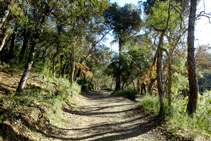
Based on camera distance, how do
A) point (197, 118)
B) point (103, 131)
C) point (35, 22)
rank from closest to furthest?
point (103, 131)
point (197, 118)
point (35, 22)

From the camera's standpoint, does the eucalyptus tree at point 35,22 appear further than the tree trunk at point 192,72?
Yes

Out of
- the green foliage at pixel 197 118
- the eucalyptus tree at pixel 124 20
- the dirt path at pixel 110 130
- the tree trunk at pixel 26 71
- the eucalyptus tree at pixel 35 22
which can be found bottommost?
the dirt path at pixel 110 130

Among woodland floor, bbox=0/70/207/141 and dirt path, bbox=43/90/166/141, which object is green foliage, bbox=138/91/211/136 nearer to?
woodland floor, bbox=0/70/207/141

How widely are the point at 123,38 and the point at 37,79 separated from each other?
48.7ft

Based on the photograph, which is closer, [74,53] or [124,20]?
[74,53]

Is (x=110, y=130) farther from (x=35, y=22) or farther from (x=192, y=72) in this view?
(x=35, y=22)

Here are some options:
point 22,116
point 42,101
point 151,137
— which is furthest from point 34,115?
point 151,137

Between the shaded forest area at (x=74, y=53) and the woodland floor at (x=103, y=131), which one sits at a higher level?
the shaded forest area at (x=74, y=53)

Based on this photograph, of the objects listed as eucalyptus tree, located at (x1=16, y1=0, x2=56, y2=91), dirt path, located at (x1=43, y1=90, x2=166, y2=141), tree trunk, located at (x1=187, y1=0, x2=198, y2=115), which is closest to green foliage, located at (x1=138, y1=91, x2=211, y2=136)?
tree trunk, located at (x1=187, y1=0, x2=198, y2=115)

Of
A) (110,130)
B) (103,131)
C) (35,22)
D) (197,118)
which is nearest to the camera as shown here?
(103,131)

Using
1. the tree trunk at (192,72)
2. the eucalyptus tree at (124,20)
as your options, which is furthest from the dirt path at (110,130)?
the eucalyptus tree at (124,20)

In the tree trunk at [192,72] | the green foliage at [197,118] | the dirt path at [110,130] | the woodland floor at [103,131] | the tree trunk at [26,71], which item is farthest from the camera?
the tree trunk at [192,72]

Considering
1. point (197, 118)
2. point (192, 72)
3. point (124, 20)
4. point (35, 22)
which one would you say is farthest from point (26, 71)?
point (124, 20)

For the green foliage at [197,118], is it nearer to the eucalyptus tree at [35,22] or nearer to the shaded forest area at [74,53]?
the shaded forest area at [74,53]
